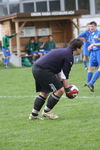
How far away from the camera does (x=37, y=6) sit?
29.2 meters

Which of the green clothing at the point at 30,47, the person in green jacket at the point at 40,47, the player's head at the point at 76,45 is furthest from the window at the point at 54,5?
the player's head at the point at 76,45

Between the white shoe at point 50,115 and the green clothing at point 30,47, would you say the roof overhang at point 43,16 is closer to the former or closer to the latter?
the green clothing at point 30,47

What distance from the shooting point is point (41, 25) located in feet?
92.6

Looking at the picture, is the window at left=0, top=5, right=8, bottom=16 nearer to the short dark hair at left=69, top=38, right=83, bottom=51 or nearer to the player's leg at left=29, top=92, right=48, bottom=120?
the player's leg at left=29, top=92, right=48, bottom=120

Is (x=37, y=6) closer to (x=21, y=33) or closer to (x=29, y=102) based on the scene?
(x=21, y=33)

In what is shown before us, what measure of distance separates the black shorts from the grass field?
23.4 inches

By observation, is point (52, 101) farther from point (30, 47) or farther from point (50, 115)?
point (30, 47)

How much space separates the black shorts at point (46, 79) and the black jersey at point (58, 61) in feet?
0.24

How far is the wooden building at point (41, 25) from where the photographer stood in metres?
26.2

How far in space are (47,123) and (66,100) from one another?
2.89 m

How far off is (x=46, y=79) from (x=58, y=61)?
1.25 feet

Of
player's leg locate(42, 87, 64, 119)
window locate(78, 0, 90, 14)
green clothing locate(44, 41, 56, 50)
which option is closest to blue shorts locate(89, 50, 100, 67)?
player's leg locate(42, 87, 64, 119)

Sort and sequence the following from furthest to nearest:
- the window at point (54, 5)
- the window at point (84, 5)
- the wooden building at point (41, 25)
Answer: the window at point (84, 5) < the window at point (54, 5) < the wooden building at point (41, 25)

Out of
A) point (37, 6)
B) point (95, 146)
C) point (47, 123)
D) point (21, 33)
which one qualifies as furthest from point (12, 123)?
Answer: point (37, 6)
